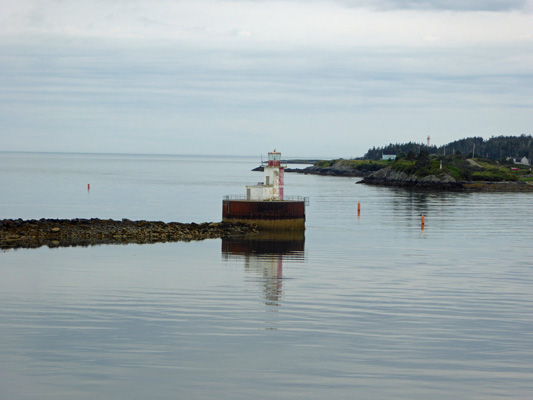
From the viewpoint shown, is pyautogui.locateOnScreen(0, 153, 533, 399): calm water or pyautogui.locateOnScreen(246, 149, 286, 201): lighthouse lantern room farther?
pyautogui.locateOnScreen(246, 149, 286, 201): lighthouse lantern room

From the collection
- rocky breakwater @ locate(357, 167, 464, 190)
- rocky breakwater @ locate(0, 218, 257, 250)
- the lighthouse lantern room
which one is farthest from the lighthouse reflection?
rocky breakwater @ locate(357, 167, 464, 190)

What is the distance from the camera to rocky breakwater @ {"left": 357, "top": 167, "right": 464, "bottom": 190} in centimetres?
14438

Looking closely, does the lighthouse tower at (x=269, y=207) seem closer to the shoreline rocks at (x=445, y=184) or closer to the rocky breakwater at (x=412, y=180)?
the shoreline rocks at (x=445, y=184)

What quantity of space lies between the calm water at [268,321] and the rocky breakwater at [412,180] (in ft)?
305

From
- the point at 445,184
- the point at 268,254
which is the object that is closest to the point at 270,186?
the point at 268,254

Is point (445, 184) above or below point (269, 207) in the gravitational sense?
above

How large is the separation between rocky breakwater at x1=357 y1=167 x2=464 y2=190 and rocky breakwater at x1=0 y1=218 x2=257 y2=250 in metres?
94.0

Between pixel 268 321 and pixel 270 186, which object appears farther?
pixel 270 186

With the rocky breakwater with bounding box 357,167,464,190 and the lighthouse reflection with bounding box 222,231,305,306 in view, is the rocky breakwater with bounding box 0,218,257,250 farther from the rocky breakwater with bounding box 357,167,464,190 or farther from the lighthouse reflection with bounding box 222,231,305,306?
the rocky breakwater with bounding box 357,167,464,190

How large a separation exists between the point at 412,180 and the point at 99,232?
362ft

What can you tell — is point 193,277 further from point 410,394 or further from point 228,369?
point 410,394

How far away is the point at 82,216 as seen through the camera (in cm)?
7331

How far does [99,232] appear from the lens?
175ft

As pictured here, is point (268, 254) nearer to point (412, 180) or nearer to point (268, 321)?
point (268, 321)
